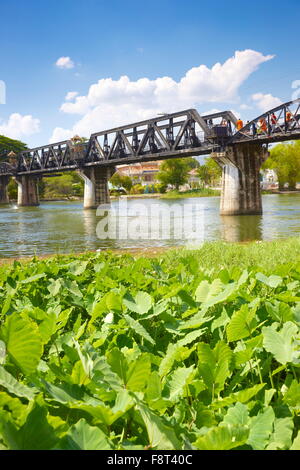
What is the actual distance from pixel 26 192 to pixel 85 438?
99366 millimetres

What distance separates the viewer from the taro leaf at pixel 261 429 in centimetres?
96

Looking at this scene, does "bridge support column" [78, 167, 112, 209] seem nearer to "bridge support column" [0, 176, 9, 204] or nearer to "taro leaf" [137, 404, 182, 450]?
"bridge support column" [0, 176, 9, 204]

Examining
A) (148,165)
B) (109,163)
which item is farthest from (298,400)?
(148,165)

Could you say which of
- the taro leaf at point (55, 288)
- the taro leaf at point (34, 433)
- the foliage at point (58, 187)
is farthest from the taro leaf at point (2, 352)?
the foliage at point (58, 187)

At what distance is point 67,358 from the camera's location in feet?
4.98

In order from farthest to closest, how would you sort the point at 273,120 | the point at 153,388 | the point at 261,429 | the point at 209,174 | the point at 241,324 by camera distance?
the point at 209,174
the point at 273,120
the point at 241,324
the point at 153,388
the point at 261,429

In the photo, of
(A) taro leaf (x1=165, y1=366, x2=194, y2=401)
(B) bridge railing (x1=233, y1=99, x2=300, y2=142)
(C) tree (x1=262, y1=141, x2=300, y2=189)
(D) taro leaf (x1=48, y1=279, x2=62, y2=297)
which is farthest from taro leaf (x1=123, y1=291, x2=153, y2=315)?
(C) tree (x1=262, y1=141, x2=300, y2=189)

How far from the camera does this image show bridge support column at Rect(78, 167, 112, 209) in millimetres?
72000

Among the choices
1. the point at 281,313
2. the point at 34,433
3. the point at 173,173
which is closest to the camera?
the point at 34,433

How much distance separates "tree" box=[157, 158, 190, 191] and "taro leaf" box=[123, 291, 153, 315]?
4821 inches

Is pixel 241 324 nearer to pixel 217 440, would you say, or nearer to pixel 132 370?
pixel 132 370

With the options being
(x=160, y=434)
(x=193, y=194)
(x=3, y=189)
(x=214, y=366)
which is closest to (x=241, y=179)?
(x=214, y=366)

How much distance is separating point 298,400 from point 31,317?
134 centimetres

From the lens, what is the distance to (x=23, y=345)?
1171 mm
